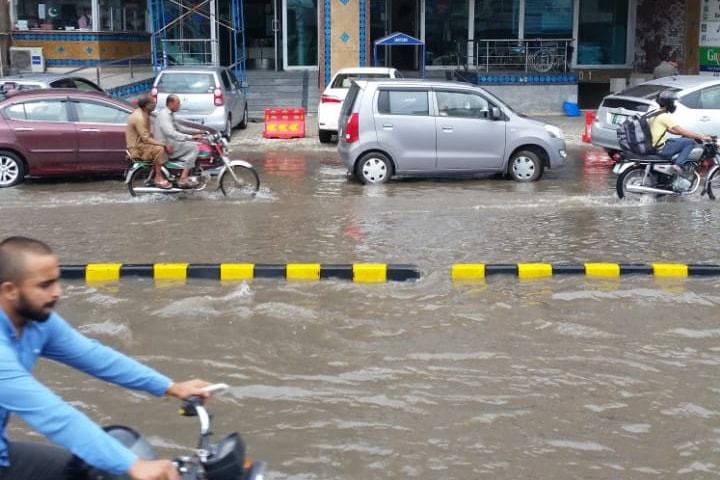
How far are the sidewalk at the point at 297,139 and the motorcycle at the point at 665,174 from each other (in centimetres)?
695

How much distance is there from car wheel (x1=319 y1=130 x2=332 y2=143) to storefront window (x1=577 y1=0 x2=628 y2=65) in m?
12.2

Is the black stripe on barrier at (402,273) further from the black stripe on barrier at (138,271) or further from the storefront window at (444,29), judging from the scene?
the storefront window at (444,29)

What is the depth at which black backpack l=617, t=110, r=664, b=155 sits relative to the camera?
12586 mm

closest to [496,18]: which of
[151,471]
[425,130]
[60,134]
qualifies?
[425,130]

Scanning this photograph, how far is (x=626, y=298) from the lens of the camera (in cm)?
821

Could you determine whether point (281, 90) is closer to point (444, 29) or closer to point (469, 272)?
point (444, 29)

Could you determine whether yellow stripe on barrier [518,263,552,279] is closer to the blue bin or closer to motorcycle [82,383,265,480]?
motorcycle [82,383,265,480]

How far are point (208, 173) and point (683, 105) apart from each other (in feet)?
26.4

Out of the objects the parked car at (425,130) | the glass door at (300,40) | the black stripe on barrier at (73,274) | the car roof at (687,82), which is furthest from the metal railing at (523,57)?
the black stripe on barrier at (73,274)

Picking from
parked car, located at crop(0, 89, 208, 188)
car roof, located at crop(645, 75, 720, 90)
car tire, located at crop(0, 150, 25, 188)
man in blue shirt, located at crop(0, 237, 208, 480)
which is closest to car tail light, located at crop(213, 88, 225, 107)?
parked car, located at crop(0, 89, 208, 188)

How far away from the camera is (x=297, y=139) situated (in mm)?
20156

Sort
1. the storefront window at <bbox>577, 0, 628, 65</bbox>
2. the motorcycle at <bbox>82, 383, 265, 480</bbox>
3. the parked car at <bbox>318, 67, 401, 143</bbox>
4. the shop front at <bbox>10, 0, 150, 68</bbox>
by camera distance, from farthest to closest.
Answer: the shop front at <bbox>10, 0, 150, 68</bbox> < the storefront window at <bbox>577, 0, 628, 65</bbox> < the parked car at <bbox>318, 67, 401, 143</bbox> < the motorcycle at <bbox>82, 383, 265, 480</bbox>

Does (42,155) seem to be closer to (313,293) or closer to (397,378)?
Result: (313,293)

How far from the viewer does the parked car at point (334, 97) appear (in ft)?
62.3
